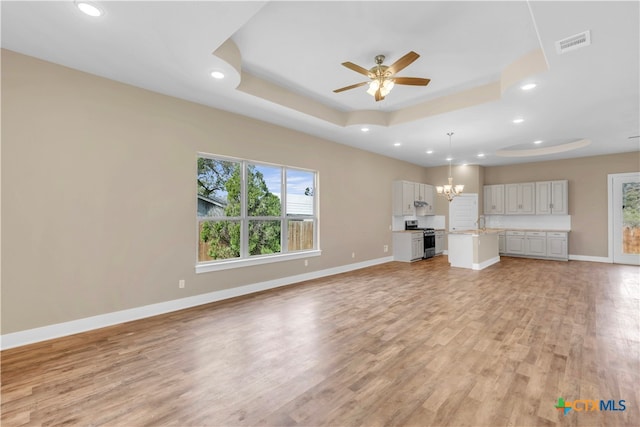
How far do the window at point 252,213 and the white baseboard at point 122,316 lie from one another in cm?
42

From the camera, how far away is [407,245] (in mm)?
7875

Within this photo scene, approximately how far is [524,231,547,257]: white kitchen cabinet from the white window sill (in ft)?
21.5

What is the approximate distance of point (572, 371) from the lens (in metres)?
2.41

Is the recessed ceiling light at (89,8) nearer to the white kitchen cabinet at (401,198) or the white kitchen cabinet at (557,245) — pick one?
the white kitchen cabinet at (401,198)

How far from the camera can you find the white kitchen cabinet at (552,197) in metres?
8.04

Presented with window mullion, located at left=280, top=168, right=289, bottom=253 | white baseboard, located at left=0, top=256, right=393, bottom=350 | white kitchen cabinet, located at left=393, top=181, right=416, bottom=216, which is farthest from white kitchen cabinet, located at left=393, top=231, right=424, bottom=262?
window mullion, located at left=280, top=168, right=289, bottom=253

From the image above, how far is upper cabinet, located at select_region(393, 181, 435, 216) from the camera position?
26.5 feet

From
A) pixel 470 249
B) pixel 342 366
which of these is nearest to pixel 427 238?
pixel 470 249

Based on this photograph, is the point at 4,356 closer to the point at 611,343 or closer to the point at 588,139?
the point at 611,343

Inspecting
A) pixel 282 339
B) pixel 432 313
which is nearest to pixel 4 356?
pixel 282 339

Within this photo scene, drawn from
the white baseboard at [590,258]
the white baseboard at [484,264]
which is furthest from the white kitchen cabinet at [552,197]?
the white baseboard at [484,264]

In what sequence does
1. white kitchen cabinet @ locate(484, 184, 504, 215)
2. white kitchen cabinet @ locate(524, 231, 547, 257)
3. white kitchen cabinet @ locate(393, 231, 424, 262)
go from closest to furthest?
white kitchen cabinet @ locate(393, 231, 424, 262)
white kitchen cabinet @ locate(524, 231, 547, 257)
white kitchen cabinet @ locate(484, 184, 504, 215)

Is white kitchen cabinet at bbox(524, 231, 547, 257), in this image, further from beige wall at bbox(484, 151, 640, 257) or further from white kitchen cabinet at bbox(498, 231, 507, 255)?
beige wall at bbox(484, 151, 640, 257)

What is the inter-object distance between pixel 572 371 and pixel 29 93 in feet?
19.0
